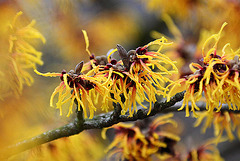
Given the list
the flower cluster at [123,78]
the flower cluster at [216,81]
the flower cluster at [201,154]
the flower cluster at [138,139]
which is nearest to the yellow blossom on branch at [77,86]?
the flower cluster at [123,78]

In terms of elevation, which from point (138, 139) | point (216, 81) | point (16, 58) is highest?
point (16, 58)

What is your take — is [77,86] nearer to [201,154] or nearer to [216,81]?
[216,81]

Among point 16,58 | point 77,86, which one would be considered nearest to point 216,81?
point 77,86

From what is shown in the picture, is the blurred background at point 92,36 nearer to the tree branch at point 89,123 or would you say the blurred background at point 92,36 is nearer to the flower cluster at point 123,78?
the tree branch at point 89,123

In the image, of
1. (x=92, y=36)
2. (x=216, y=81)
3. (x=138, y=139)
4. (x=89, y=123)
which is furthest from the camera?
(x=92, y=36)

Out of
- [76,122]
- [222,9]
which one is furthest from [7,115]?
[222,9]

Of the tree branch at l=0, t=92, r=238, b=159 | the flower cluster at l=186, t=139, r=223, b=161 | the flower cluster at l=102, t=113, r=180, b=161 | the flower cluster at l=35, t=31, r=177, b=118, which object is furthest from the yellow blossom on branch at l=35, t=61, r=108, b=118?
the flower cluster at l=186, t=139, r=223, b=161

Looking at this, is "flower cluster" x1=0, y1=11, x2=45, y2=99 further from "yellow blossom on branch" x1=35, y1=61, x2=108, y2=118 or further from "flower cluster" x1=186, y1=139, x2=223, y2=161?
"flower cluster" x1=186, y1=139, x2=223, y2=161

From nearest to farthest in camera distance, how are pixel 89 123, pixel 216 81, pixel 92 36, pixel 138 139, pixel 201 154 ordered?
1. pixel 216 81
2. pixel 89 123
3. pixel 138 139
4. pixel 201 154
5. pixel 92 36

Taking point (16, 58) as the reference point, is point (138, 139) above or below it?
below
